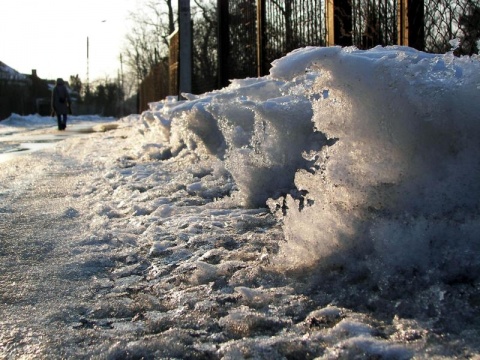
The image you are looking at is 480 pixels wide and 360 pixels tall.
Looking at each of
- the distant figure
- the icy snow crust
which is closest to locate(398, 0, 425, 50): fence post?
the icy snow crust

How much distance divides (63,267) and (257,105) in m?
1.59

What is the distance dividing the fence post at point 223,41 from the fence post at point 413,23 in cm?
566

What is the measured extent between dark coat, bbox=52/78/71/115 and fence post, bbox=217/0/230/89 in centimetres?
1345

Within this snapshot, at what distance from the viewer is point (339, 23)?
220 inches

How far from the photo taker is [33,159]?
9461 mm

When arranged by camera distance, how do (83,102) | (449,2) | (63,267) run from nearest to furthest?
(63,267) → (449,2) → (83,102)

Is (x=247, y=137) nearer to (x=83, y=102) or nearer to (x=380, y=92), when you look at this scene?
(x=380, y=92)

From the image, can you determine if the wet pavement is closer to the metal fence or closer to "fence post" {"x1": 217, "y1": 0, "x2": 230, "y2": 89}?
"fence post" {"x1": 217, "y1": 0, "x2": 230, "y2": 89}

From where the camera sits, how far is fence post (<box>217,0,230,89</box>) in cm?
990

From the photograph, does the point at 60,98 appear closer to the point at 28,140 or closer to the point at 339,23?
the point at 28,140

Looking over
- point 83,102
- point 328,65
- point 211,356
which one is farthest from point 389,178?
point 83,102

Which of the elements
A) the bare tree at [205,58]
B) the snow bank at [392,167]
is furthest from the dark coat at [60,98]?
the snow bank at [392,167]

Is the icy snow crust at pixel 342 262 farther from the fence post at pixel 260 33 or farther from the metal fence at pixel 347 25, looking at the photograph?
the fence post at pixel 260 33

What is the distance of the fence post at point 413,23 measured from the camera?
4.37 meters
